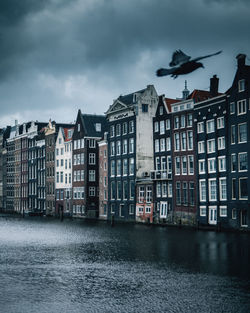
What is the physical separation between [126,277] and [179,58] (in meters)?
16.5

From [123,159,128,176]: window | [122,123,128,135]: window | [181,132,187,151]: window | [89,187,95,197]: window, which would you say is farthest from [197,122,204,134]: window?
[89,187,95,197]: window

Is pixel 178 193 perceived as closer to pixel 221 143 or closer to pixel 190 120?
pixel 190 120

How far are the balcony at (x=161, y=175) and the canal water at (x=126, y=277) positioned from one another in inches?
1285

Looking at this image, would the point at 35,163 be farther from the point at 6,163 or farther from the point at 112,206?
the point at 112,206

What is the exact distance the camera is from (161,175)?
78.6 m

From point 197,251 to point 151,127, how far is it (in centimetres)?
4769

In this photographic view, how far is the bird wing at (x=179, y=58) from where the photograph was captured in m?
Answer: 12.5

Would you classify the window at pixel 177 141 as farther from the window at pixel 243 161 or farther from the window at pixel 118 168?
the window at pixel 118 168

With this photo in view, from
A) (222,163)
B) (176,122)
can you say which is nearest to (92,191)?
(176,122)

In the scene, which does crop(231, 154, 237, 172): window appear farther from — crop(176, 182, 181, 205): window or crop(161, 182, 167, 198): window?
crop(161, 182, 167, 198): window

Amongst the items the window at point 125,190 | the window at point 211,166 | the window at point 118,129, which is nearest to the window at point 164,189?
the window at point 125,190

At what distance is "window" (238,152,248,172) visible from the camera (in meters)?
61.5

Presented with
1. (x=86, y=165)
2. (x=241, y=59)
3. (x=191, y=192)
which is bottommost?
(x=191, y=192)

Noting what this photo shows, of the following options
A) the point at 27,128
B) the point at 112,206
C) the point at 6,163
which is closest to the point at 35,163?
the point at 27,128
